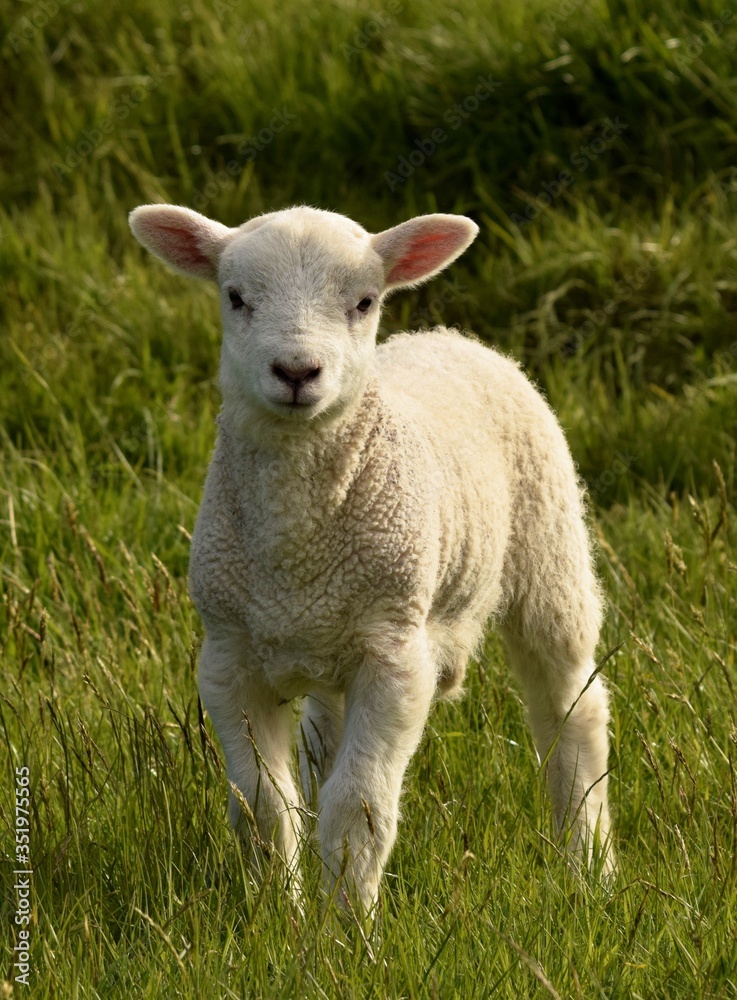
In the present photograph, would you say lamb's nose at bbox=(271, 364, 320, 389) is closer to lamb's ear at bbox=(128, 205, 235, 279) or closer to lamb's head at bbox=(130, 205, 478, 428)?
lamb's head at bbox=(130, 205, 478, 428)

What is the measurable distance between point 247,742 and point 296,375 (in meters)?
0.82

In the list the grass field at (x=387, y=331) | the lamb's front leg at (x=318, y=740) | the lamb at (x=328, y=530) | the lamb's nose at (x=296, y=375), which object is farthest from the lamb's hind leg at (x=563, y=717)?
the lamb's nose at (x=296, y=375)

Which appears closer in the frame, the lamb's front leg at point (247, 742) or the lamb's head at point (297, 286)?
the lamb's head at point (297, 286)

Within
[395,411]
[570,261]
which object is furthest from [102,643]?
[570,261]

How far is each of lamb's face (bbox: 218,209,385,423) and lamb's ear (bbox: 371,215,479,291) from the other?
0.06 m

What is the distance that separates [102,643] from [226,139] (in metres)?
3.53

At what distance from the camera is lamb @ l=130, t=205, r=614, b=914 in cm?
306

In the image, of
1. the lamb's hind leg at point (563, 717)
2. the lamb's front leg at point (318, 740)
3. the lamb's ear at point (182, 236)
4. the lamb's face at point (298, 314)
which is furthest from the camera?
the lamb's hind leg at point (563, 717)

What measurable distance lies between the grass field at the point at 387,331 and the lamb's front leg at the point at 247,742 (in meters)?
0.10

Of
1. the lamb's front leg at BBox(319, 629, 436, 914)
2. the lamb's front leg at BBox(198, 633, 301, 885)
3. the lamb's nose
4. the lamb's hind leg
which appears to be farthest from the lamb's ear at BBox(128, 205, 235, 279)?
the lamb's hind leg

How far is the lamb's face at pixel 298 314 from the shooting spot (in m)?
3.01

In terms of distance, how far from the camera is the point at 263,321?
3100 millimetres

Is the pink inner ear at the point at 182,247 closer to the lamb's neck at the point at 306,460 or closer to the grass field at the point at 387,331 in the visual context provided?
the lamb's neck at the point at 306,460

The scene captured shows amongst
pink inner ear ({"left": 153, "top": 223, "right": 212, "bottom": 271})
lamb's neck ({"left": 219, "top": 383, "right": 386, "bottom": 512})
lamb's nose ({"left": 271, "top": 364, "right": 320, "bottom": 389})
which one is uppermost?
pink inner ear ({"left": 153, "top": 223, "right": 212, "bottom": 271})
